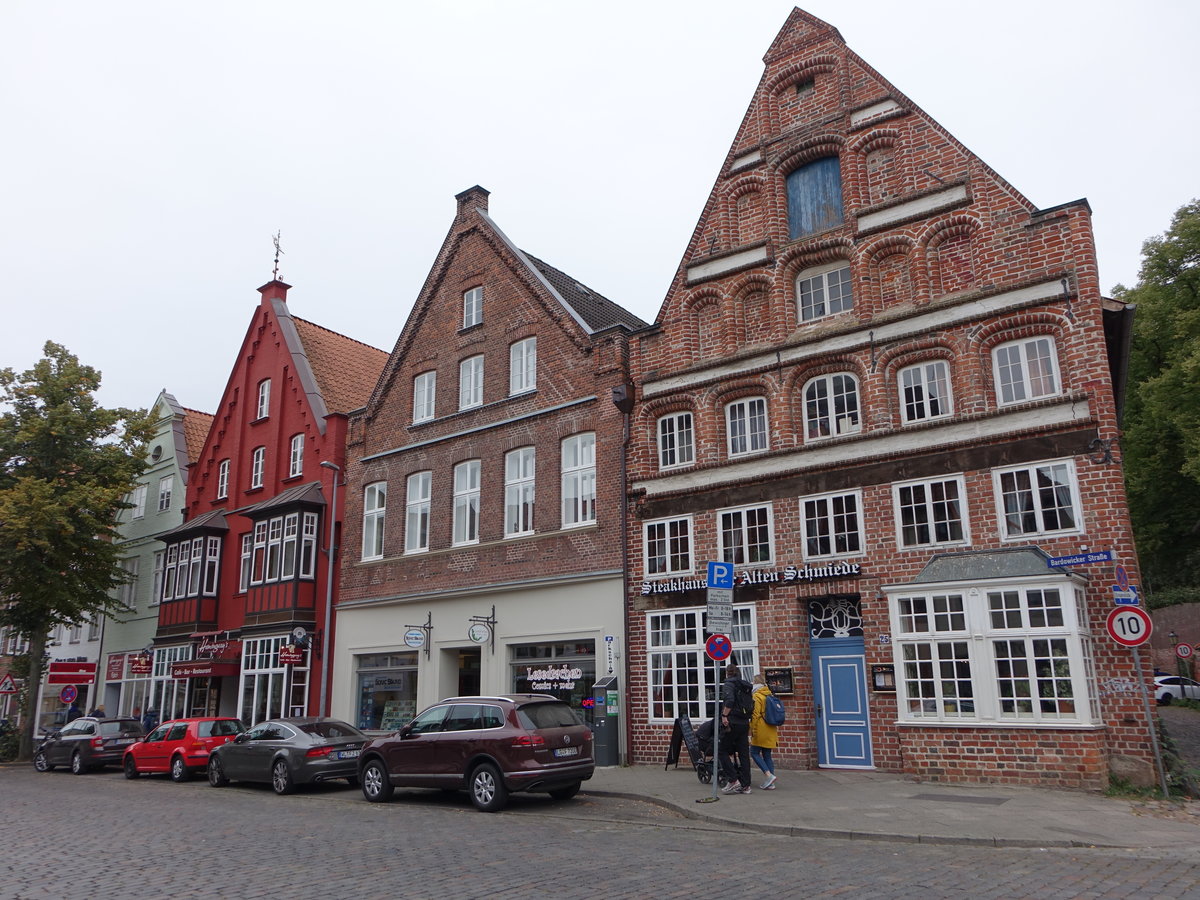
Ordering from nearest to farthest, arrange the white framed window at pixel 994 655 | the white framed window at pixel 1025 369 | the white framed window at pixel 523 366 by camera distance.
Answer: the white framed window at pixel 994 655
the white framed window at pixel 1025 369
the white framed window at pixel 523 366

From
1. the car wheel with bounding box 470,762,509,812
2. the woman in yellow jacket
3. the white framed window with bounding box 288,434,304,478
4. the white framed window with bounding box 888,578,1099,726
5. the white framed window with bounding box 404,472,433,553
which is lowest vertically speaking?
the car wheel with bounding box 470,762,509,812

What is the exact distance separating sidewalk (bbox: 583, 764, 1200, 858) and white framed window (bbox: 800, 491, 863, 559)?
12.9 ft

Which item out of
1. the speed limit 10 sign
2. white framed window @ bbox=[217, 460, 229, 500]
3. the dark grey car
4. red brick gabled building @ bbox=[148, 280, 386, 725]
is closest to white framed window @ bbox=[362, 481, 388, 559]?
red brick gabled building @ bbox=[148, 280, 386, 725]

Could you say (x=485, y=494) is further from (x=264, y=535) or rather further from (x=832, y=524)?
(x=832, y=524)

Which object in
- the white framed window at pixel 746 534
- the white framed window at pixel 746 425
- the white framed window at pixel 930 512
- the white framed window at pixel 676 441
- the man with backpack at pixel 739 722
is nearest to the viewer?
the man with backpack at pixel 739 722

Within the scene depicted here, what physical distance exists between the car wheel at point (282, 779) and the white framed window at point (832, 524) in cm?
1056

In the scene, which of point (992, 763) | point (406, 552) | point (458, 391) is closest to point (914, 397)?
point (992, 763)

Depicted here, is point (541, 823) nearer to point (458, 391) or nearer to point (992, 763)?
point (992, 763)

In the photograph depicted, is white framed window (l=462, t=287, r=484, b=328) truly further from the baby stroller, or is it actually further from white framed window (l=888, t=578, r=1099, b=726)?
white framed window (l=888, t=578, r=1099, b=726)

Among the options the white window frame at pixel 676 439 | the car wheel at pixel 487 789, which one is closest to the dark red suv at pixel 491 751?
the car wheel at pixel 487 789

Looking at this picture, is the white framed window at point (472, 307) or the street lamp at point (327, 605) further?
the street lamp at point (327, 605)

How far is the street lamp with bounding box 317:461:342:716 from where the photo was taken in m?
26.2

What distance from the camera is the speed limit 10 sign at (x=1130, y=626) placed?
42.4 feet

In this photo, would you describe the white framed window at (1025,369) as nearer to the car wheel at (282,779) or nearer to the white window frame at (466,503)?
the white window frame at (466,503)
